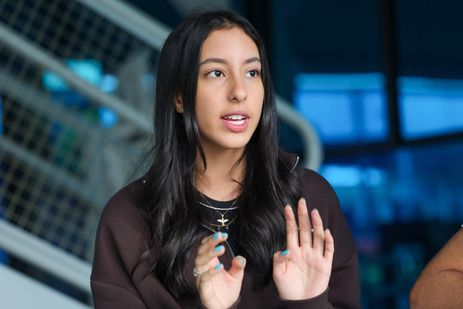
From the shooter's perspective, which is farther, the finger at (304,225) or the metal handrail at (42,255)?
the metal handrail at (42,255)

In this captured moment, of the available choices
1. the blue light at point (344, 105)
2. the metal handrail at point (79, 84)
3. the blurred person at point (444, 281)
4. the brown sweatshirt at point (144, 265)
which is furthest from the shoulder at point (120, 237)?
the blue light at point (344, 105)

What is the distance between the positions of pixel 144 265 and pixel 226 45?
1.50 ft

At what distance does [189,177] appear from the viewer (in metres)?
1.79

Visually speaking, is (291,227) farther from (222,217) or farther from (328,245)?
(222,217)

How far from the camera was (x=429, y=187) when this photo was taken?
493 cm

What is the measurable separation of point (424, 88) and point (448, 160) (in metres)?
0.42

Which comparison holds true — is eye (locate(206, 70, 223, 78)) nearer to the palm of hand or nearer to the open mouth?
the open mouth

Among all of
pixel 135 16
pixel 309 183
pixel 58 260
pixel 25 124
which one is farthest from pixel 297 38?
pixel 309 183

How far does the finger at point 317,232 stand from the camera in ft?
4.92

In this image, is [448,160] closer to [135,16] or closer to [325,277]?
[135,16]

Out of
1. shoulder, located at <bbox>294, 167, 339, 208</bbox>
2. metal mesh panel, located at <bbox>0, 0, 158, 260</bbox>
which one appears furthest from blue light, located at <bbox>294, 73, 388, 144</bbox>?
shoulder, located at <bbox>294, 167, 339, 208</bbox>

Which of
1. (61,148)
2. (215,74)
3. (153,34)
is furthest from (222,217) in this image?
(61,148)

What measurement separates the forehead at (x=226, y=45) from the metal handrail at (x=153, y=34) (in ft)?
3.96

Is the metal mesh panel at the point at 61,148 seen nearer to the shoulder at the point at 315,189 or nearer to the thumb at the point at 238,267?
the shoulder at the point at 315,189
